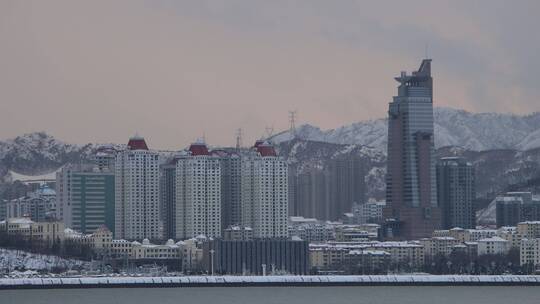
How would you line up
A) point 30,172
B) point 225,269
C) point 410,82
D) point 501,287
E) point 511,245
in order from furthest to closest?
point 30,172
point 410,82
point 511,245
point 225,269
point 501,287

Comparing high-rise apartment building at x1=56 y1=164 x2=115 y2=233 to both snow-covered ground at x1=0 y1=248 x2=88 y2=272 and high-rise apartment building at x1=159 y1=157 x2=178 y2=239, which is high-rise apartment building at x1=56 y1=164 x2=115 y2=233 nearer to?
high-rise apartment building at x1=159 y1=157 x2=178 y2=239

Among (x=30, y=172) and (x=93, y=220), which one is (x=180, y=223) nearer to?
(x=93, y=220)

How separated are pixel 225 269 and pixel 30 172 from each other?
68.9 m

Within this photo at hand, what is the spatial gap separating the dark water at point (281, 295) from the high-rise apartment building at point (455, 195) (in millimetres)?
53745

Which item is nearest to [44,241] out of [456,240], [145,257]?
[145,257]

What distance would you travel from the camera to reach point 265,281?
92.1 meters

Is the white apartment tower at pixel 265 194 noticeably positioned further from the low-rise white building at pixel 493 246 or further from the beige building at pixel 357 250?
the low-rise white building at pixel 493 246

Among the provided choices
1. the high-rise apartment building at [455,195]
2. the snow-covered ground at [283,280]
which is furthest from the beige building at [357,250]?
the snow-covered ground at [283,280]

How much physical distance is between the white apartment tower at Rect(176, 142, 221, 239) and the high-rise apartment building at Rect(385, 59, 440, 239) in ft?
43.6

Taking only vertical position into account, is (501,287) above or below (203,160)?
below

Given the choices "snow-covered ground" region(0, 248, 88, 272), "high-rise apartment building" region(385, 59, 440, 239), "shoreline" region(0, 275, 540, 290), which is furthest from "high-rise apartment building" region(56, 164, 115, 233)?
"shoreline" region(0, 275, 540, 290)

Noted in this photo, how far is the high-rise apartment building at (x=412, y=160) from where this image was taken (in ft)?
445

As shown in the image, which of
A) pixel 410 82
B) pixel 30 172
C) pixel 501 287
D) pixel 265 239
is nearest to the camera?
pixel 501 287

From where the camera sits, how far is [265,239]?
115 m
